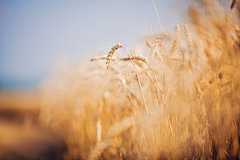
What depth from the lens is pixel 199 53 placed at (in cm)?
111

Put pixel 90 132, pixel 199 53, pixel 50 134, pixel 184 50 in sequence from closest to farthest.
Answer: pixel 184 50, pixel 199 53, pixel 90 132, pixel 50 134

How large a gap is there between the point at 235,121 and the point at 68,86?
2.51 m

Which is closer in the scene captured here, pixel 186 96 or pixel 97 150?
pixel 97 150

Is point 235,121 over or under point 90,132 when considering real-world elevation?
over

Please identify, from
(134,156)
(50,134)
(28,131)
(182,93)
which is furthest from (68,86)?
(182,93)

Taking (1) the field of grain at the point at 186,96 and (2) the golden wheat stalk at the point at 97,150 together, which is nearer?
(2) the golden wheat stalk at the point at 97,150

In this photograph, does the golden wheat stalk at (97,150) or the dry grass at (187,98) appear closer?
the golden wheat stalk at (97,150)

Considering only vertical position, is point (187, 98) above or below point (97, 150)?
above

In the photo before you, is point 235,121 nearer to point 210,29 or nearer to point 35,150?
point 210,29

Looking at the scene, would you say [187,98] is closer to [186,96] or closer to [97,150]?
[186,96]

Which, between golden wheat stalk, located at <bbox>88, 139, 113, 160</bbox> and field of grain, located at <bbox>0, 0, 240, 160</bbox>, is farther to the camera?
field of grain, located at <bbox>0, 0, 240, 160</bbox>

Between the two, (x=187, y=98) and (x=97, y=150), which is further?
(x=187, y=98)

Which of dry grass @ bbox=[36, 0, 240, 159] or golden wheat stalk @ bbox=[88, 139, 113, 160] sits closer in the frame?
golden wheat stalk @ bbox=[88, 139, 113, 160]

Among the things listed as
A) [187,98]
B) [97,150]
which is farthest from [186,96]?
[97,150]
